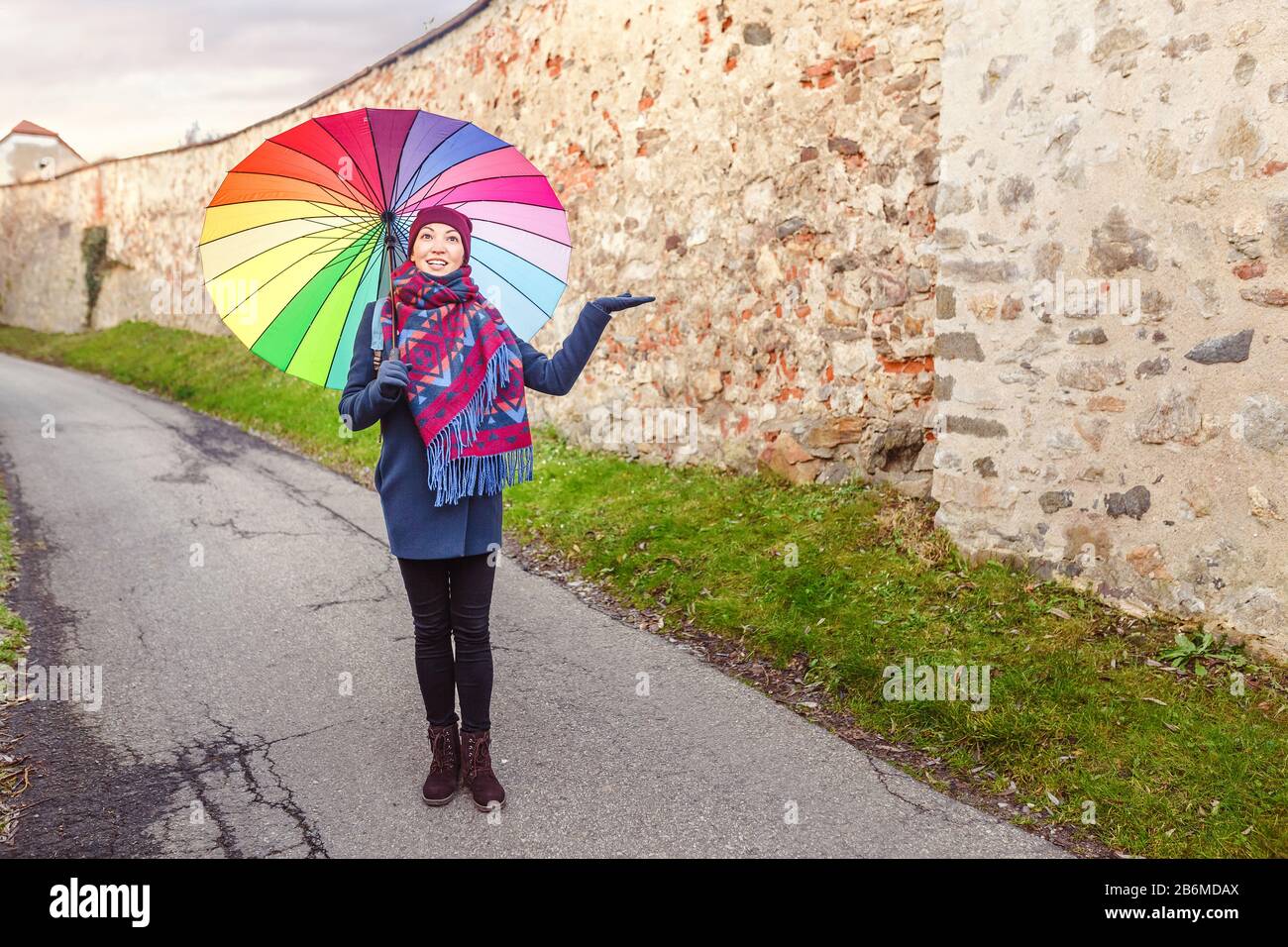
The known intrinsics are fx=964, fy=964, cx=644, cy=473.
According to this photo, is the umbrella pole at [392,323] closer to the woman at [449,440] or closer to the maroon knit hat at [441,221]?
the woman at [449,440]

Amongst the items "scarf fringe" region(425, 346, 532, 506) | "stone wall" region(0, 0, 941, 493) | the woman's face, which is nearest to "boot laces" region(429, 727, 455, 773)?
"scarf fringe" region(425, 346, 532, 506)

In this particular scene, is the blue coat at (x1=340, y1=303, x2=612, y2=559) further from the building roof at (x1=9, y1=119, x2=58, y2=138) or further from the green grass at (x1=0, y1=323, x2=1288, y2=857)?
the building roof at (x1=9, y1=119, x2=58, y2=138)

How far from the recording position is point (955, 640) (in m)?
4.47

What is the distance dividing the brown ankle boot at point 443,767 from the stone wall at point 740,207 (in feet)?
12.1

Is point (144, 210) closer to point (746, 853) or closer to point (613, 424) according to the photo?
point (613, 424)

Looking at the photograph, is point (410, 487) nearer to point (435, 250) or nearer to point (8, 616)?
point (435, 250)

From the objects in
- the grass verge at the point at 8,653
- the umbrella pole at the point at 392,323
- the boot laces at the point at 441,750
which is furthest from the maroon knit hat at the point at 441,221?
the grass verge at the point at 8,653

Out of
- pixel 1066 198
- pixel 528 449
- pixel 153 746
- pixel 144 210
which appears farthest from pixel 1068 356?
pixel 144 210

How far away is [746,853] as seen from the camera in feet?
9.95

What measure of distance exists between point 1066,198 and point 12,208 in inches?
1144

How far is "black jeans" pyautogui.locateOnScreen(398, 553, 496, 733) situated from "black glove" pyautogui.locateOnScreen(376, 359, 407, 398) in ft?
1.91

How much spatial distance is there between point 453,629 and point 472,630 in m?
0.11

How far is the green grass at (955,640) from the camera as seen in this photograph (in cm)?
338

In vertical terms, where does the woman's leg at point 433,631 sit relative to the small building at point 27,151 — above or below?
below
